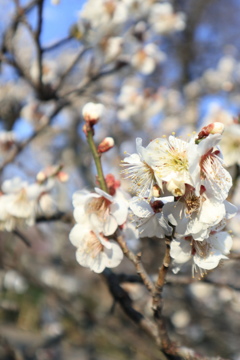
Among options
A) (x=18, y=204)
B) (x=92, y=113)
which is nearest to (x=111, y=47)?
(x=18, y=204)

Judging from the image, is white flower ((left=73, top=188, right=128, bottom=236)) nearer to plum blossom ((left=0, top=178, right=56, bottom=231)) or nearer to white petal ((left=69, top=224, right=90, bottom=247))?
white petal ((left=69, top=224, right=90, bottom=247))

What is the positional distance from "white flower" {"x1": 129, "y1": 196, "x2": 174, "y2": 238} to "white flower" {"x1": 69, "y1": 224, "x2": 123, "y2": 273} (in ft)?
0.60

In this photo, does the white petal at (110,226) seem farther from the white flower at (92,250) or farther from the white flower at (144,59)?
the white flower at (144,59)

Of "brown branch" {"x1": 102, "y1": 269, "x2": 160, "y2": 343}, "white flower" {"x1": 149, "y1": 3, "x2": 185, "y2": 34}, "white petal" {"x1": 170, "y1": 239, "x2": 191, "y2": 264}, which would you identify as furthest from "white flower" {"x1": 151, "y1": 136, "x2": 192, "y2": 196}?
"white flower" {"x1": 149, "y1": 3, "x2": 185, "y2": 34}

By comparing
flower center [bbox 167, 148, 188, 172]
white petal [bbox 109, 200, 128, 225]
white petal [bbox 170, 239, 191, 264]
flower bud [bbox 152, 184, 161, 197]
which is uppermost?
flower center [bbox 167, 148, 188, 172]

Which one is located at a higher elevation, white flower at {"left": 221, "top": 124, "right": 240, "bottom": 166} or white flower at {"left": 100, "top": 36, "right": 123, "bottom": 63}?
white flower at {"left": 221, "top": 124, "right": 240, "bottom": 166}

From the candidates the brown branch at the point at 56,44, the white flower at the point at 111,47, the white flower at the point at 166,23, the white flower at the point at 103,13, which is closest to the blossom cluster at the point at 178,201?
the brown branch at the point at 56,44

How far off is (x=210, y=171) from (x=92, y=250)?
46cm

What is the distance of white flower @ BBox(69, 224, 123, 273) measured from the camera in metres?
1.12

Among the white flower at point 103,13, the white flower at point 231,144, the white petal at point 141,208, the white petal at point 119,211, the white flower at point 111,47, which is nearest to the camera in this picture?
the white petal at point 141,208

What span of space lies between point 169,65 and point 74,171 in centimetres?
398

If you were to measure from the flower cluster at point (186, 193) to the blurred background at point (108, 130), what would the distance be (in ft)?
0.56

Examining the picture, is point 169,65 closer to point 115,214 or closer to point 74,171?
point 74,171

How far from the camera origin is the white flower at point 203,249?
941 mm
